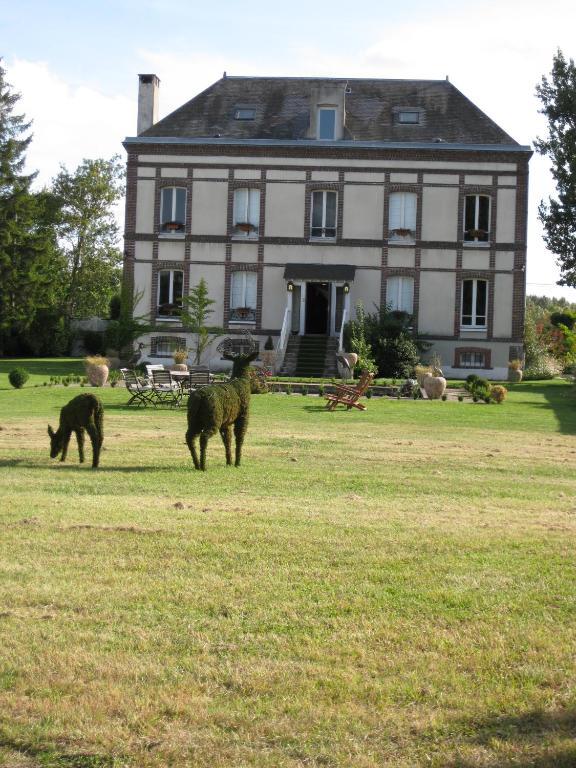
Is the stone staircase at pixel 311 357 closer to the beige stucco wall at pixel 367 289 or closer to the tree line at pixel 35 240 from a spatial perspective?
the beige stucco wall at pixel 367 289

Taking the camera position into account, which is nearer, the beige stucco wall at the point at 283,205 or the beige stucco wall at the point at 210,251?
the beige stucco wall at the point at 283,205

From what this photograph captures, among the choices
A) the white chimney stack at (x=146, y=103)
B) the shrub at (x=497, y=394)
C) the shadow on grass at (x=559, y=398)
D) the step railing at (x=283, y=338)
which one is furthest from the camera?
the white chimney stack at (x=146, y=103)

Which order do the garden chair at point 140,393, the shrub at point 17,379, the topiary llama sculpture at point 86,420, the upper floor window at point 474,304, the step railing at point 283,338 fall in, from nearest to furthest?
the topiary llama sculpture at point 86,420 < the garden chair at point 140,393 < the shrub at point 17,379 < the step railing at point 283,338 < the upper floor window at point 474,304

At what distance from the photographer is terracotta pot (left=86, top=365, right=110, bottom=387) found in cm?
2586

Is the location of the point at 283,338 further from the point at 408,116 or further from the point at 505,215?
the point at 408,116

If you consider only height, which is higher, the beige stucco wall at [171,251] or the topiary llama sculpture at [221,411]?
the beige stucco wall at [171,251]

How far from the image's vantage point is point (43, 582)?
5.96 m

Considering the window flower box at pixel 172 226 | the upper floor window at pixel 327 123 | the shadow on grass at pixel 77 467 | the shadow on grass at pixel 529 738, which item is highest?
the upper floor window at pixel 327 123

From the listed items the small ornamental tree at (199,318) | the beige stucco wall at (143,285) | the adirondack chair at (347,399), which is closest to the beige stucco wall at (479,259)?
the small ornamental tree at (199,318)

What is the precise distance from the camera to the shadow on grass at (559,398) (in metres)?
19.5

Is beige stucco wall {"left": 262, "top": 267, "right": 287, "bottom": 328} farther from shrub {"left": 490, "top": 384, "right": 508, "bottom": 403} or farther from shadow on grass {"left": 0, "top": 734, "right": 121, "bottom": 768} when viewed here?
shadow on grass {"left": 0, "top": 734, "right": 121, "bottom": 768}

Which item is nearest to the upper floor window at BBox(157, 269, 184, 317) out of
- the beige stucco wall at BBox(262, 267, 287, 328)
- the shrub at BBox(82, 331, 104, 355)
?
the beige stucco wall at BBox(262, 267, 287, 328)

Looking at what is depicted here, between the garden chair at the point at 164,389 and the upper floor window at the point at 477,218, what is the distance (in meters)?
16.7

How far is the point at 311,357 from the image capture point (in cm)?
3362
